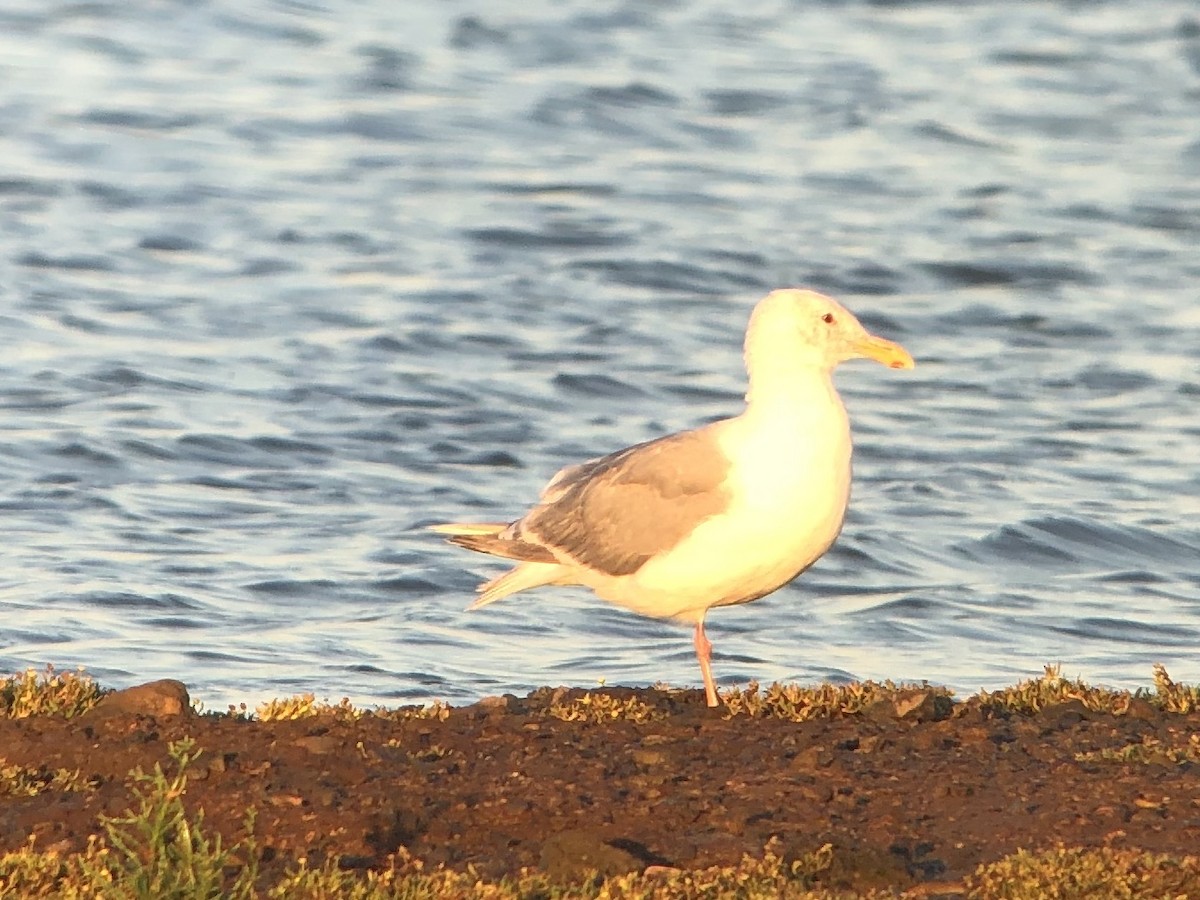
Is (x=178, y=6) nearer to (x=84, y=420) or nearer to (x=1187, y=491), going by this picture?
(x=84, y=420)

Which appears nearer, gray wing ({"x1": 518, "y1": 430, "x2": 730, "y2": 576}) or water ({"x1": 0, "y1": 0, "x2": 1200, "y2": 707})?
gray wing ({"x1": 518, "y1": 430, "x2": 730, "y2": 576})

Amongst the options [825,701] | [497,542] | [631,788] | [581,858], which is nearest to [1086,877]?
[581,858]

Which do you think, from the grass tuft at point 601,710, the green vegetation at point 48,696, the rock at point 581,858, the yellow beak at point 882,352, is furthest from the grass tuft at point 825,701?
the green vegetation at point 48,696

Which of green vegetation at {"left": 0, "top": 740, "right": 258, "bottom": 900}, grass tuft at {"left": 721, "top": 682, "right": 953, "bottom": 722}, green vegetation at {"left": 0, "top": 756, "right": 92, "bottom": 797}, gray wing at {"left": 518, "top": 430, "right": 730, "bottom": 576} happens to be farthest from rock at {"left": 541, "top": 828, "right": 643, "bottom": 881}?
gray wing at {"left": 518, "top": 430, "right": 730, "bottom": 576}

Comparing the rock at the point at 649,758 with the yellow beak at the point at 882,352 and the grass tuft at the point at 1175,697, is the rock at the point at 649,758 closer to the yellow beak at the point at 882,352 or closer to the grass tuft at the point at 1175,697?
the grass tuft at the point at 1175,697

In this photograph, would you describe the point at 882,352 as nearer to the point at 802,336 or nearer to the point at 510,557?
the point at 802,336

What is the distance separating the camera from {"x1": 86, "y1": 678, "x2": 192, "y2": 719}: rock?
6914 millimetres

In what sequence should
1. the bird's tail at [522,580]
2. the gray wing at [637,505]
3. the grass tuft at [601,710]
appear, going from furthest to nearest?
the bird's tail at [522,580] → the gray wing at [637,505] → the grass tuft at [601,710]

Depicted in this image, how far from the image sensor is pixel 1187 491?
13.2 m

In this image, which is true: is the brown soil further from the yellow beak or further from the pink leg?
the yellow beak

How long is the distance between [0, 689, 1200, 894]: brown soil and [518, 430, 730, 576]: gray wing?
79cm

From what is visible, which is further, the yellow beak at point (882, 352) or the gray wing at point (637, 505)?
the yellow beak at point (882, 352)

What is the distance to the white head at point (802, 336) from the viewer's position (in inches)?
312

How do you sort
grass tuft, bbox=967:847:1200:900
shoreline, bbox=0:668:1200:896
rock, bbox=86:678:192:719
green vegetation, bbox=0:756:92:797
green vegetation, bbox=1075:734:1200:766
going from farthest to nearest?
1. rock, bbox=86:678:192:719
2. green vegetation, bbox=1075:734:1200:766
3. green vegetation, bbox=0:756:92:797
4. shoreline, bbox=0:668:1200:896
5. grass tuft, bbox=967:847:1200:900
